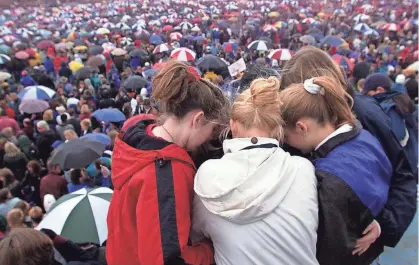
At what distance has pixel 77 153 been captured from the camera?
4.78 metres

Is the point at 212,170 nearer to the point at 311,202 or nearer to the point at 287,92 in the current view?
the point at 311,202

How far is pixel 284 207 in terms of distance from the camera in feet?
Result: 4.61

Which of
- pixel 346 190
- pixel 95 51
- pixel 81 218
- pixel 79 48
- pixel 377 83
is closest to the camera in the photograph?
pixel 346 190

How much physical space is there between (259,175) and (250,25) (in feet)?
64.3

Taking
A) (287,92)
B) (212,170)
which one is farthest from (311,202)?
(287,92)

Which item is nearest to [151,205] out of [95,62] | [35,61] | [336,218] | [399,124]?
[336,218]

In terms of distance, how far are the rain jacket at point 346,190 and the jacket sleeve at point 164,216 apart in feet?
1.69

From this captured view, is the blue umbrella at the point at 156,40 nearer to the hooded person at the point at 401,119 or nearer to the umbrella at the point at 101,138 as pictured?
the umbrella at the point at 101,138

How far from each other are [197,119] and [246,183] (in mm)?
387

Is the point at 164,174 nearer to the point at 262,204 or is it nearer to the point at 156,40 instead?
the point at 262,204

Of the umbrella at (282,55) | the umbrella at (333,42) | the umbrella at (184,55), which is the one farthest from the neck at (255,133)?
the umbrella at (333,42)

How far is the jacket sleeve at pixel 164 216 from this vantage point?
1.45m

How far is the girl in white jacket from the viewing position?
54.5 inches

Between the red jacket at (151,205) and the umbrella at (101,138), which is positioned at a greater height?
the red jacket at (151,205)
